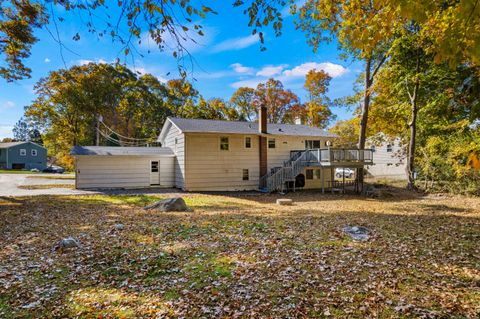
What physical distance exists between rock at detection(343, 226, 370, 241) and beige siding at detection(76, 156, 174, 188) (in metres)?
15.2

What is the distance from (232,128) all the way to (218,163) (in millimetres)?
2883

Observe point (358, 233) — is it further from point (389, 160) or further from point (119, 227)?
point (389, 160)

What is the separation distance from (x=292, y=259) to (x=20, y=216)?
9.40 meters

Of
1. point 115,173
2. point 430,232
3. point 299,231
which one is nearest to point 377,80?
point 430,232

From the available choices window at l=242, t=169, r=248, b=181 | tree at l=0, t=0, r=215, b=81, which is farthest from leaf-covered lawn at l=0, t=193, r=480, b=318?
window at l=242, t=169, r=248, b=181

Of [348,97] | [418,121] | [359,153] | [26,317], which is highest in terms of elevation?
[348,97]

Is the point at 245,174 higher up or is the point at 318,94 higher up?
the point at 318,94

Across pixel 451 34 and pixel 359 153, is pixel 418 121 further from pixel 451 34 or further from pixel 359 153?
pixel 451 34

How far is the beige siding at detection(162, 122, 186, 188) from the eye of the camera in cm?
1858

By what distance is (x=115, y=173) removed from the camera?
63.2 feet

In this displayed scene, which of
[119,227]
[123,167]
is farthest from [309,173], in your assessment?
[119,227]

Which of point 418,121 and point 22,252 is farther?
point 418,121

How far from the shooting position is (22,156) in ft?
155

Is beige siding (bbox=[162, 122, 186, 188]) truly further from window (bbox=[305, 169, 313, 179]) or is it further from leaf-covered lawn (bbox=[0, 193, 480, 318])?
leaf-covered lawn (bbox=[0, 193, 480, 318])
